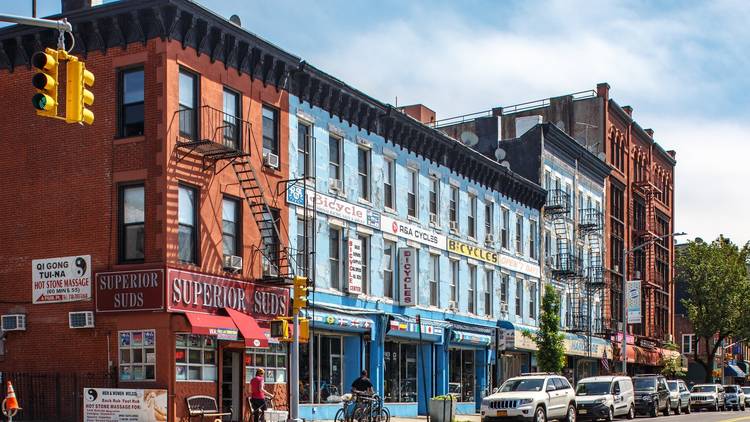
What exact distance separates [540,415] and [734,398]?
3048cm

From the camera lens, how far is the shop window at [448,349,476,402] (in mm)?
41531

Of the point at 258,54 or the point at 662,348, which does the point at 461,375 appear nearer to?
the point at 258,54

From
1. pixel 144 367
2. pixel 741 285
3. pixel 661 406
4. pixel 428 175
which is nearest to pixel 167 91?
pixel 144 367

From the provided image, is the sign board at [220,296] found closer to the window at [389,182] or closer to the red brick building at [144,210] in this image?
the red brick building at [144,210]

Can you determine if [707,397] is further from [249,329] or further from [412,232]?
[249,329]

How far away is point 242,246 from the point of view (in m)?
28.6

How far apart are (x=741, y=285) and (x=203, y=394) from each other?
50.5m

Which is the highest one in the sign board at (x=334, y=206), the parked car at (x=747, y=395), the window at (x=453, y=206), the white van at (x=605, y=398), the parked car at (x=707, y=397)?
the window at (x=453, y=206)

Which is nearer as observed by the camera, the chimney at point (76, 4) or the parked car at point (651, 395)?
the chimney at point (76, 4)

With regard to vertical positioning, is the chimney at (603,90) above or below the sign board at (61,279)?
above

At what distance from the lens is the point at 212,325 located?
26.0 m

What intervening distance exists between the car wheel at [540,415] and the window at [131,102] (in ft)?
45.4

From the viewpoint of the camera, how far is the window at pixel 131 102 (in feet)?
87.6

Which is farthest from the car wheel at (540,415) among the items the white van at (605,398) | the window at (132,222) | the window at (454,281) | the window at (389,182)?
the window at (132,222)
